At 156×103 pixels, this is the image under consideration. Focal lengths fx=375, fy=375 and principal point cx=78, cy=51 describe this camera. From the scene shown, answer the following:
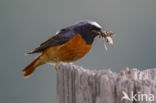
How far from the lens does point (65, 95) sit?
6.66 feet

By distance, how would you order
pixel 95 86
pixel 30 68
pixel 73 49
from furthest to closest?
pixel 30 68 < pixel 73 49 < pixel 95 86

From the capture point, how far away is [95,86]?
1.82 m

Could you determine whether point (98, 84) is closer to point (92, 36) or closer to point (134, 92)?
point (134, 92)

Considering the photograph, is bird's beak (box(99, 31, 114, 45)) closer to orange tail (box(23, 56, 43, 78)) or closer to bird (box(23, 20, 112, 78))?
bird (box(23, 20, 112, 78))

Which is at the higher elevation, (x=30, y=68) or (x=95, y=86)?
(x=30, y=68)

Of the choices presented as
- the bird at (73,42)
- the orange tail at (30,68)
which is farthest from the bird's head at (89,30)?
the orange tail at (30,68)

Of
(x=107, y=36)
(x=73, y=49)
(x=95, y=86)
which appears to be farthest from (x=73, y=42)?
(x=95, y=86)

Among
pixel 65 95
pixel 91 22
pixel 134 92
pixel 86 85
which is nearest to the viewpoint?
pixel 134 92

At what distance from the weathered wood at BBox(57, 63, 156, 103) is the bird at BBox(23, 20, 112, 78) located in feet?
2.47

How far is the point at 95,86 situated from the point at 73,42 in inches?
41.1

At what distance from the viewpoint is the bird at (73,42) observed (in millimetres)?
2814

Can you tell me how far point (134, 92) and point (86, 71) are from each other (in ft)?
0.90

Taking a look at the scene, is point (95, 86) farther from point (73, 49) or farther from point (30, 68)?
point (30, 68)

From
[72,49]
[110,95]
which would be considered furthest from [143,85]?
[72,49]
